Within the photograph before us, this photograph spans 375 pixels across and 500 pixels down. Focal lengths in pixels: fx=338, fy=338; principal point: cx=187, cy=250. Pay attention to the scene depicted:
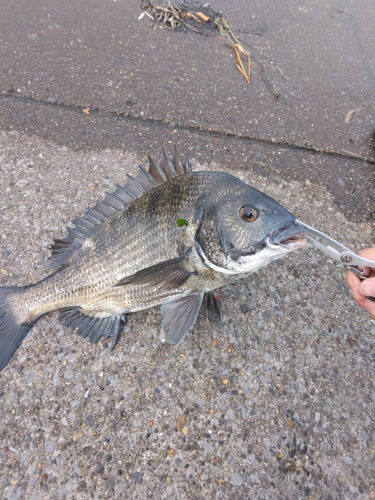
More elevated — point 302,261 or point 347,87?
point 347,87

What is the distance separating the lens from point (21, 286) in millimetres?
2381

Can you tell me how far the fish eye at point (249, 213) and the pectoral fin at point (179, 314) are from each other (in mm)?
655

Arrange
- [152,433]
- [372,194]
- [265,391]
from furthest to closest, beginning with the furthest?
[372,194] → [265,391] → [152,433]

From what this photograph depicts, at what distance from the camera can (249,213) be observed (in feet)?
6.10

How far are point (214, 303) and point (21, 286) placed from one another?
1377 mm

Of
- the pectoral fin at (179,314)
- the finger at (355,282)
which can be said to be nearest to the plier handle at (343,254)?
the finger at (355,282)

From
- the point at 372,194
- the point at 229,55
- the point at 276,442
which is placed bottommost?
the point at 276,442

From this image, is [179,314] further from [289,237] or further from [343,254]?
[343,254]

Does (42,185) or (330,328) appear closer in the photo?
(330,328)

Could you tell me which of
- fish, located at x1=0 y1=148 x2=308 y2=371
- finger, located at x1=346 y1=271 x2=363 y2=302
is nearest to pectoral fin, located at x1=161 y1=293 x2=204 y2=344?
fish, located at x1=0 y1=148 x2=308 y2=371

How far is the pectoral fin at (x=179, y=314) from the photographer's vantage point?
2205mm

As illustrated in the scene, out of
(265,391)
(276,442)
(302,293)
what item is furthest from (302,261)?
(276,442)

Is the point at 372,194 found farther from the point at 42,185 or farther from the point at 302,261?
the point at 42,185

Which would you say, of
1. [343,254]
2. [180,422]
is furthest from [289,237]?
[180,422]
